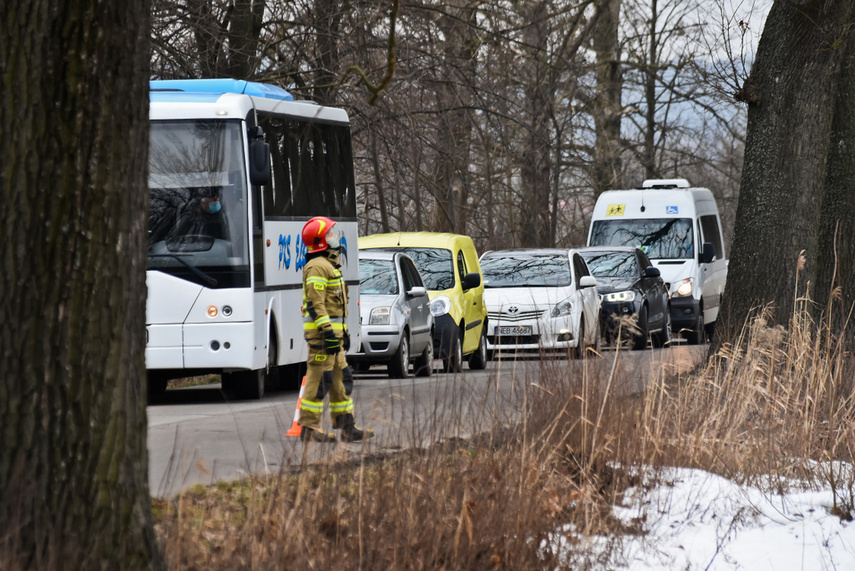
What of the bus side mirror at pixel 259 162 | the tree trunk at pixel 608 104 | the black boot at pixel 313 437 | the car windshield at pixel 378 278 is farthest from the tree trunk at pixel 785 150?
the tree trunk at pixel 608 104

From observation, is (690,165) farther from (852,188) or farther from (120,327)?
(120,327)

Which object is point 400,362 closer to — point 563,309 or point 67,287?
point 563,309

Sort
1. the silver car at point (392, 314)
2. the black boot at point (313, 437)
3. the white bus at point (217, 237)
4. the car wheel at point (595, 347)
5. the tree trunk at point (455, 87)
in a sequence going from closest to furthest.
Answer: the black boot at point (313, 437) → the car wheel at point (595, 347) → the white bus at point (217, 237) → the silver car at point (392, 314) → the tree trunk at point (455, 87)

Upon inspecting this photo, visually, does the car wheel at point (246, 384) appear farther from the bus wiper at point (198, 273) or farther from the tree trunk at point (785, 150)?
the tree trunk at point (785, 150)

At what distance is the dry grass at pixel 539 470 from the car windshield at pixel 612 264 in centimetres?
1292

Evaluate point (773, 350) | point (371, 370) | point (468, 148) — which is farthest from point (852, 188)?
point (468, 148)

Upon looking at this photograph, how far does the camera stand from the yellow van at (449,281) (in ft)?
58.7

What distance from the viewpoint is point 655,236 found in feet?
84.4

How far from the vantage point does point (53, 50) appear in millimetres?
4266

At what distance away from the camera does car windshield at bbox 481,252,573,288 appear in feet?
65.6

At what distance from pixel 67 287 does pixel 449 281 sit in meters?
14.1

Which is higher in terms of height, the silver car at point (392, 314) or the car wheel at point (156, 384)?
the silver car at point (392, 314)

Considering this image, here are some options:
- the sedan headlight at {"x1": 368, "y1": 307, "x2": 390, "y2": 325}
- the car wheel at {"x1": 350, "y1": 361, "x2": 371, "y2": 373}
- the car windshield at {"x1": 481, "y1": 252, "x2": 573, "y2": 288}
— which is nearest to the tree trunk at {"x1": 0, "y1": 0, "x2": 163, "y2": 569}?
the sedan headlight at {"x1": 368, "y1": 307, "x2": 390, "y2": 325}

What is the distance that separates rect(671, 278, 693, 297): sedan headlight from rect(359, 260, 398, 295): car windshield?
969 centimetres
